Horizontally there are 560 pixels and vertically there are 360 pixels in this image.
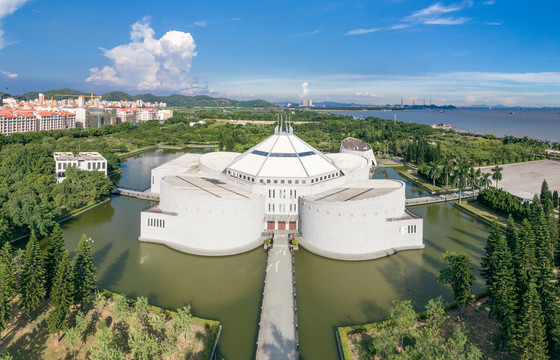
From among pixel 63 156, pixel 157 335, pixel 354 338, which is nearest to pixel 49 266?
pixel 157 335

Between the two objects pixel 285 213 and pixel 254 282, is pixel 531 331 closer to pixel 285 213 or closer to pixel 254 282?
pixel 254 282

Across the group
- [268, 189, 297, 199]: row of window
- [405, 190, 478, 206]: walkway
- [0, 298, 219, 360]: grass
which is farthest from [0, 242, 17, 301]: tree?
[405, 190, 478, 206]: walkway

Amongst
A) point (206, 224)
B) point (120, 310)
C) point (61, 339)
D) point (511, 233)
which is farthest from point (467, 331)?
point (61, 339)

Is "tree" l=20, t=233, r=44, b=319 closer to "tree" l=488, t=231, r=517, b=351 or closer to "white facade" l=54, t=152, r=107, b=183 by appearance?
"tree" l=488, t=231, r=517, b=351

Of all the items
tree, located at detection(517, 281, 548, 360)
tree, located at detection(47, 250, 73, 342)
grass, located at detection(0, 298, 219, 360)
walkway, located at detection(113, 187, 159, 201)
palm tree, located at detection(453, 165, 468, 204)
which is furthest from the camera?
walkway, located at detection(113, 187, 159, 201)

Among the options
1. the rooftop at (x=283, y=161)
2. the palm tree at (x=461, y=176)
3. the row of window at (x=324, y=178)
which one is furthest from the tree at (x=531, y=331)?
the palm tree at (x=461, y=176)

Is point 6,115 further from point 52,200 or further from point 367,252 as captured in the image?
point 367,252
